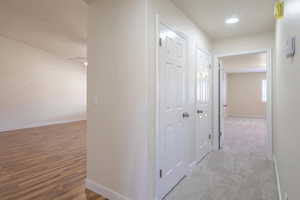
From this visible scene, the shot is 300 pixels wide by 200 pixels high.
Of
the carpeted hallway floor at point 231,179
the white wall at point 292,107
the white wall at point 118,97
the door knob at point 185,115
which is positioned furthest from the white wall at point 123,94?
the white wall at point 292,107

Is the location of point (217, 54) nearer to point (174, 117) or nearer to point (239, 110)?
point (174, 117)

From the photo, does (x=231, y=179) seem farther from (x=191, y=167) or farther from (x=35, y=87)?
(x=35, y=87)

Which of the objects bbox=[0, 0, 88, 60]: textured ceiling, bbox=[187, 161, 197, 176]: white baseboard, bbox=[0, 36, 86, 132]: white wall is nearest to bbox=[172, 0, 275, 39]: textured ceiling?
bbox=[0, 0, 88, 60]: textured ceiling

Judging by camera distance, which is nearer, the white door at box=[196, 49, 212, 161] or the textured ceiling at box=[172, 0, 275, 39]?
the textured ceiling at box=[172, 0, 275, 39]

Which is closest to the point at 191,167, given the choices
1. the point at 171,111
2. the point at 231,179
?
the point at 231,179

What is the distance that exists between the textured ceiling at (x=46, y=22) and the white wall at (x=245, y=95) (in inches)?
312

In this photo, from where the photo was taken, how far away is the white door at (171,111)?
1.95 metres

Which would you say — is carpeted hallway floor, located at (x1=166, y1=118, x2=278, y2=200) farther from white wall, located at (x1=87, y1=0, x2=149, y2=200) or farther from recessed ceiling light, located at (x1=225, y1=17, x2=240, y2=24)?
recessed ceiling light, located at (x1=225, y1=17, x2=240, y2=24)

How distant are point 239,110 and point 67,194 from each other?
934cm

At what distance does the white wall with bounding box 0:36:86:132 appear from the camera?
543 centimetres

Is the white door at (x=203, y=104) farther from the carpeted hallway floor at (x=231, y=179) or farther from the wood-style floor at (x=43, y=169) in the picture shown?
the wood-style floor at (x=43, y=169)

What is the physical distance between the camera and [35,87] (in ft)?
20.0

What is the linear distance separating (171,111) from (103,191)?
1.31 meters

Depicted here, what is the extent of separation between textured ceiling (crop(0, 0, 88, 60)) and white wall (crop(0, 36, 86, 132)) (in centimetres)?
61
